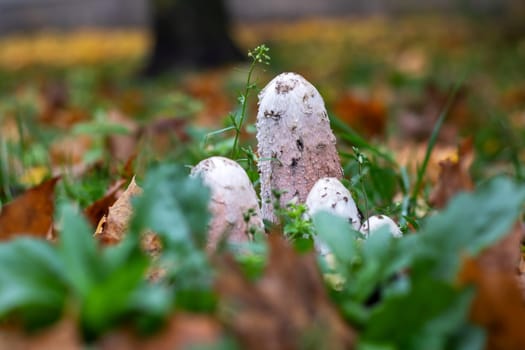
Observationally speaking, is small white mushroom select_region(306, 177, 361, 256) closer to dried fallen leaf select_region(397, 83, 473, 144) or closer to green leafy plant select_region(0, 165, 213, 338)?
green leafy plant select_region(0, 165, 213, 338)

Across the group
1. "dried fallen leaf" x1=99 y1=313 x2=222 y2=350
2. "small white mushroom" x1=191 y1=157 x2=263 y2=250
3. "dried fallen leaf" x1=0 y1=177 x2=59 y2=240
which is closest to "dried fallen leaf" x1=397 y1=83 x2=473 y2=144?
"small white mushroom" x1=191 y1=157 x2=263 y2=250

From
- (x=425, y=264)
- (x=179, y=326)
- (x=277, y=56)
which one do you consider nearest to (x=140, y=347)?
(x=179, y=326)

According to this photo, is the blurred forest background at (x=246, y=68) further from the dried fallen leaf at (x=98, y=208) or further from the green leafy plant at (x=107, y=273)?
the green leafy plant at (x=107, y=273)

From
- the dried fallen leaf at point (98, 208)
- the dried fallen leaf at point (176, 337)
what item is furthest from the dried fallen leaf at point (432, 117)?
the dried fallen leaf at point (176, 337)

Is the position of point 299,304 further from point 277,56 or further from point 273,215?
point 277,56

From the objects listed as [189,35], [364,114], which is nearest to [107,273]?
[364,114]
